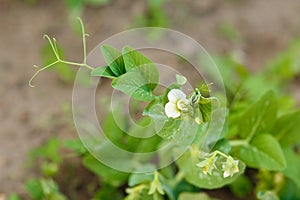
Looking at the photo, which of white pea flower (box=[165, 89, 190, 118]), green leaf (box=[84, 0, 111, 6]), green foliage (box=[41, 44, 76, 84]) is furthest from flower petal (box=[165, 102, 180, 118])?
green leaf (box=[84, 0, 111, 6])

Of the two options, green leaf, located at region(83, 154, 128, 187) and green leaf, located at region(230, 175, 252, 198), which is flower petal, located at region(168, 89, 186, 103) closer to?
green leaf, located at region(83, 154, 128, 187)

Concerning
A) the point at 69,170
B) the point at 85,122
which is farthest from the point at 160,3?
the point at 69,170

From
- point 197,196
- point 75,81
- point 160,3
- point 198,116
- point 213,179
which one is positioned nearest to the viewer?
point 198,116

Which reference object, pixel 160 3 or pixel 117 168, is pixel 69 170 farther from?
pixel 160 3

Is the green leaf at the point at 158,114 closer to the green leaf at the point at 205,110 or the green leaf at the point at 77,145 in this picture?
the green leaf at the point at 205,110

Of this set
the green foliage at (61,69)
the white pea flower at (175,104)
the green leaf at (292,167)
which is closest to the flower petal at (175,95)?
the white pea flower at (175,104)

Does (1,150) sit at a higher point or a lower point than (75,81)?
lower

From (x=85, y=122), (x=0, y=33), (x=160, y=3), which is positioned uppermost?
(x=160, y=3)
